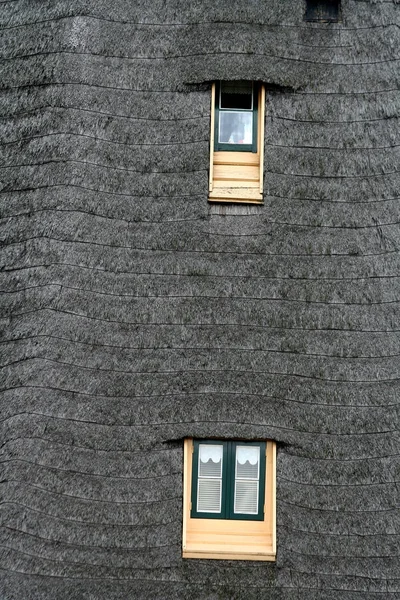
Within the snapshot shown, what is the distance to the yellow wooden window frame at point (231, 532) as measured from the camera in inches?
302

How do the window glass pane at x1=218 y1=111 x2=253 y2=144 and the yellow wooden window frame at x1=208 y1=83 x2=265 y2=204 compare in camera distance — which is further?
the window glass pane at x1=218 y1=111 x2=253 y2=144

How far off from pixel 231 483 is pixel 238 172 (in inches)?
115

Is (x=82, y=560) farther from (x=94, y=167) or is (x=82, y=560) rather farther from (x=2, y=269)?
(x=94, y=167)

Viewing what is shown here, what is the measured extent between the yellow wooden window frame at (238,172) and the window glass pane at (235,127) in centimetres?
10

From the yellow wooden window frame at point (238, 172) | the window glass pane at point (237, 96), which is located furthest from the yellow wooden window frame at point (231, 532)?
the window glass pane at point (237, 96)

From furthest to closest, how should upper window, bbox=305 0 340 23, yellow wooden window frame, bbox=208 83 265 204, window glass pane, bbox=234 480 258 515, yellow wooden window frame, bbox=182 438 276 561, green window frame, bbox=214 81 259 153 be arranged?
upper window, bbox=305 0 340 23
green window frame, bbox=214 81 259 153
yellow wooden window frame, bbox=208 83 265 204
window glass pane, bbox=234 480 258 515
yellow wooden window frame, bbox=182 438 276 561

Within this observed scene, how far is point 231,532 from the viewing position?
786cm

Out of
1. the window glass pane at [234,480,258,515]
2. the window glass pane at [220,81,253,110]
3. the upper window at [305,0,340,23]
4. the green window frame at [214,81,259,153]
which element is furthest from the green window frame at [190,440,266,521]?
the upper window at [305,0,340,23]

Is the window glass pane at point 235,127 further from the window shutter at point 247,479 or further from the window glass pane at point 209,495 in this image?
the window glass pane at point 209,495

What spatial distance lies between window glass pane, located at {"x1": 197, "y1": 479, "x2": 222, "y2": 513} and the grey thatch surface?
0.27m

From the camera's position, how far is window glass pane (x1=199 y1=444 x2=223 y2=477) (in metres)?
7.91

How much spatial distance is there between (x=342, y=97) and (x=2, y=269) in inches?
142

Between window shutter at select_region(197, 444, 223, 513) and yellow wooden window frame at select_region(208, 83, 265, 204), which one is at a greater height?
yellow wooden window frame at select_region(208, 83, 265, 204)

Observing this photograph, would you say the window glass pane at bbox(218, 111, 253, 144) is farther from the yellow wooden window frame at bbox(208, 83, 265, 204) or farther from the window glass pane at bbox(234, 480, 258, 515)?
the window glass pane at bbox(234, 480, 258, 515)
